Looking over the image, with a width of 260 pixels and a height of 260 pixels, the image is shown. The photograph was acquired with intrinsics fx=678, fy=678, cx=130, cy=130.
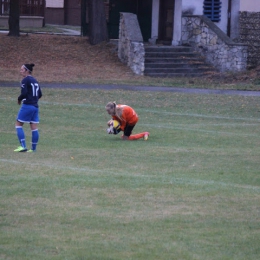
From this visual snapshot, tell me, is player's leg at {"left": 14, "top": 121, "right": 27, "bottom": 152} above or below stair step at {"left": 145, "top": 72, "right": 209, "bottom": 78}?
below

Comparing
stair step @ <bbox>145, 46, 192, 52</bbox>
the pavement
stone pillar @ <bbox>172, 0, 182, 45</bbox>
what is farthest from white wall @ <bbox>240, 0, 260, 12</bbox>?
the pavement

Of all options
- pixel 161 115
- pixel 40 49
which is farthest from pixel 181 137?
pixel 40 49

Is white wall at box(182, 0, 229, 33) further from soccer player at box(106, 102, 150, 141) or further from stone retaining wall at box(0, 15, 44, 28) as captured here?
soccer player at box(106, 102, 150, 141)

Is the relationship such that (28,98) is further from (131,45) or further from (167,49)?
(167,49)

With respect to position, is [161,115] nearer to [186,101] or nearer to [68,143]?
[186,101]

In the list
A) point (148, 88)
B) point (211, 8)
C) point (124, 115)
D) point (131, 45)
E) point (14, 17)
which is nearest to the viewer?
point (124, 115)

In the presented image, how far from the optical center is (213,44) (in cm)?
2944

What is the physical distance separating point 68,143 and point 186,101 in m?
8.37

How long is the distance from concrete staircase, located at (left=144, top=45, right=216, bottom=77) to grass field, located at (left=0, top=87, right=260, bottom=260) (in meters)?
A: 12.0

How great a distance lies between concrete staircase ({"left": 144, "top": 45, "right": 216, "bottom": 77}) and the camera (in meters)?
28.4

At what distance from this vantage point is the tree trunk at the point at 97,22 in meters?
30.9

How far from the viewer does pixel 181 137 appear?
46.7 feet

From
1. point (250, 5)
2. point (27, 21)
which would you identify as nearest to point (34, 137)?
point (250, 5)

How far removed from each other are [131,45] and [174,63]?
2.12 metres
